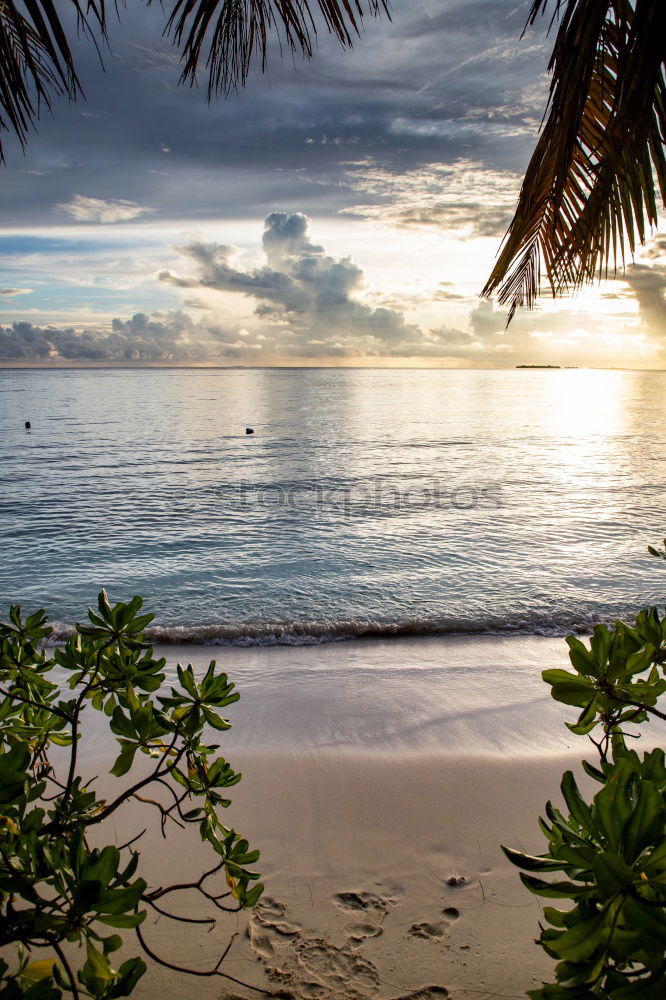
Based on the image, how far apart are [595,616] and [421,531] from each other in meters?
4.38

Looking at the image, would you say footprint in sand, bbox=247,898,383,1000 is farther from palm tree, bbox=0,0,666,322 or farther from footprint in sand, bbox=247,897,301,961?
palm tree, bbox=0,0,666,322

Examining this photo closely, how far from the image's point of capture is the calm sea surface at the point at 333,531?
763cm

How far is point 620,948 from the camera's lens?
894mm

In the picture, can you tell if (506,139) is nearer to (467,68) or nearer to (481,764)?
(467,68)

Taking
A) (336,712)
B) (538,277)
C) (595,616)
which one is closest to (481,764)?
(336,712)

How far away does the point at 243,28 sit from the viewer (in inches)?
133

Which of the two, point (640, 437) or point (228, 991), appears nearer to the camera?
point (228, 991)

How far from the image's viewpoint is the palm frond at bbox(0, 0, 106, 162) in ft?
8.09

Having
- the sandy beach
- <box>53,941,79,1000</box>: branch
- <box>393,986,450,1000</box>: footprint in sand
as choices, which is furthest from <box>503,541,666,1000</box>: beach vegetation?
the sandy beach

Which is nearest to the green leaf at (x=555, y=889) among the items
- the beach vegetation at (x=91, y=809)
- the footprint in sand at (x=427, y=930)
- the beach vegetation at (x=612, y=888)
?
the beach vegetation at (x=612, y=888)

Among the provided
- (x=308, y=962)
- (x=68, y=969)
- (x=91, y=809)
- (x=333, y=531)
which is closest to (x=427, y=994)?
(x=308, y=962)

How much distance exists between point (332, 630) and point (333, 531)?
15.4ft

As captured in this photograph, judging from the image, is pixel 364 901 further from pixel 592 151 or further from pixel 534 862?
pixel 592 151

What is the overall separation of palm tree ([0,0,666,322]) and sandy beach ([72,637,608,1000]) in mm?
3282
